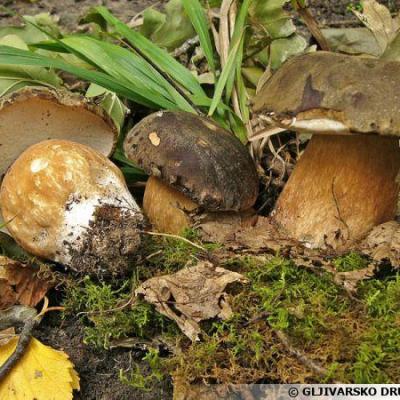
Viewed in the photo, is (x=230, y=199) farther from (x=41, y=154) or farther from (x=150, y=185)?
(x=41, y=154)

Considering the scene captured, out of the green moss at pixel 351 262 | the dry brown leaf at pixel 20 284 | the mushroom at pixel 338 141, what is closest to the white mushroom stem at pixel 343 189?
the mushroom at pixel 338 141

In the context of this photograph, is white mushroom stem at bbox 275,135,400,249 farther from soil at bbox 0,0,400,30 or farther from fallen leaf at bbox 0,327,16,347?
soil at bbox 0,0,400,30

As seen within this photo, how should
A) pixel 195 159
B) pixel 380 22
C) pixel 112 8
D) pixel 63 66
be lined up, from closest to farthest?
1. pixel 195 159
2. pixel 380 22
3. pixel 63 66
4. pixel 112 8

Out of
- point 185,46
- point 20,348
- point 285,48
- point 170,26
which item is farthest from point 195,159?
point 170,26

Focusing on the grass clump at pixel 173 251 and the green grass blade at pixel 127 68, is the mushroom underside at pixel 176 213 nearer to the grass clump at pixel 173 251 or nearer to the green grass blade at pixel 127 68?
the grass clump at pixel 173 251

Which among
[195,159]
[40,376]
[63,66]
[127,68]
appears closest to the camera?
[40,376]

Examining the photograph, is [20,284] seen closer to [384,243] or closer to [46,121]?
[46,121]

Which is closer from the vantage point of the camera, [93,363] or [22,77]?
[93,363]
